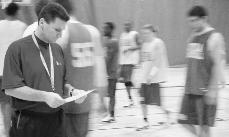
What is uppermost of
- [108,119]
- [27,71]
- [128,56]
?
[27,71]

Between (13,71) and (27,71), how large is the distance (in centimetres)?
11

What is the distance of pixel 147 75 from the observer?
7.69 metres

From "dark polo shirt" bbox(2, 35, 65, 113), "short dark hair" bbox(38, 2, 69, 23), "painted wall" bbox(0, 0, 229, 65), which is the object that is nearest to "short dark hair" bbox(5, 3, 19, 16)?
"dark polo shirt" bbox(2, 35, 65, 113)

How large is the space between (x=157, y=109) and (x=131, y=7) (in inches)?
343

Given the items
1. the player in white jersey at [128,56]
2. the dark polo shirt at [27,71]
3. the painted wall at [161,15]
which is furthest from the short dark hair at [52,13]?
the painted wall at [161,15]

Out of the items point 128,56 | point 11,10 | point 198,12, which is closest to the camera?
point 198,12

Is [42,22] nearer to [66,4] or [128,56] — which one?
[66,4]

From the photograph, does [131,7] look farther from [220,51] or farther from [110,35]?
[220,51]

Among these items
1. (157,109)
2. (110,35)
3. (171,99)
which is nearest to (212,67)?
(110,35)

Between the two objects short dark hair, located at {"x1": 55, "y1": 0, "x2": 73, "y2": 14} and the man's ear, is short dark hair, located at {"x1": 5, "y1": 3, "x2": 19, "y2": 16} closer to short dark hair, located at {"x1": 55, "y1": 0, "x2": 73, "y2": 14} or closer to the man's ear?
short dark hair, located at {"x1": 55, "y1": 0, "x2": 73, "y2": 14}

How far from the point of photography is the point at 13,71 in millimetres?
3447

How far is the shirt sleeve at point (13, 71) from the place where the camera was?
343cm

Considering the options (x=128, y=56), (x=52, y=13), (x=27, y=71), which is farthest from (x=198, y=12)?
(x=128, y=56)

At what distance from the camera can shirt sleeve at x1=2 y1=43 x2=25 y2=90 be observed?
3432mm
